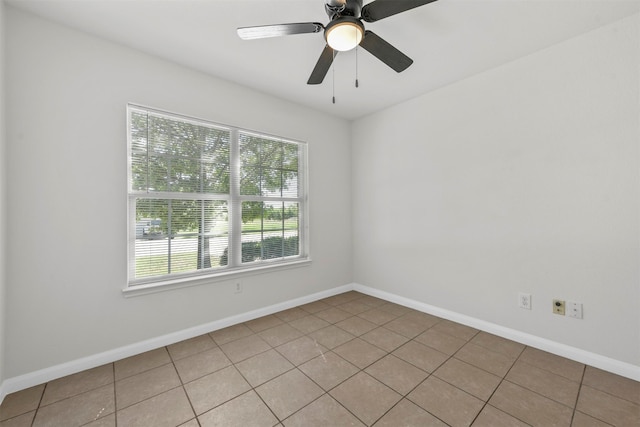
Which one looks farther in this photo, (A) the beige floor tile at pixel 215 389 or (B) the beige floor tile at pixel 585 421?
(A) the beige floor tile at pixel 215 389

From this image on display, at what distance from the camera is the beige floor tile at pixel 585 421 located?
1.46m

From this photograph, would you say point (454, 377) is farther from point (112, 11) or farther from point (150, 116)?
point (112, 11)

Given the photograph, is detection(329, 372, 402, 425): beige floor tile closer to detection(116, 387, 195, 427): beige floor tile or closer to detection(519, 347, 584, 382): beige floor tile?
detection(116, 387, 195, 427): beige floor tile

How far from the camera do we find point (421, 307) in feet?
10.2

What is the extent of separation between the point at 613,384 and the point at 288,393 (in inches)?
88.0

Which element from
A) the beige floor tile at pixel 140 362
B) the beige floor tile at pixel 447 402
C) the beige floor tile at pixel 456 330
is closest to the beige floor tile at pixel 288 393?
the beige floor tile at pixel 447 402

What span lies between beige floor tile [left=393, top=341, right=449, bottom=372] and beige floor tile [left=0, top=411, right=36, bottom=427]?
2.41m

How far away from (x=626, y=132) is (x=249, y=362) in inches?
131

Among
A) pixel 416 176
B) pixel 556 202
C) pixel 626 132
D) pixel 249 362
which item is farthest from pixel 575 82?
pixel 249 362

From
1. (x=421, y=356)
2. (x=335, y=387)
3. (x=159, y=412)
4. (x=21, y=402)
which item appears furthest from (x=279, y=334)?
(x=21, y=402)

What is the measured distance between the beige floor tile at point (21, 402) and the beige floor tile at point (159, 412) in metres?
0.60

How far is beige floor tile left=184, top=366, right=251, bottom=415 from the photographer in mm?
1646

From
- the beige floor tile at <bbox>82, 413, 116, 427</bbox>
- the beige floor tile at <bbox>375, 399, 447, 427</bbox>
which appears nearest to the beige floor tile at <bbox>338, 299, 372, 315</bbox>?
the beige floor tile at <bbox>375, 399, 447, 427</bbox>

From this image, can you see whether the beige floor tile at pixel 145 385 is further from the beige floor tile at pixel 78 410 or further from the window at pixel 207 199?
the window at pixel 207 199
